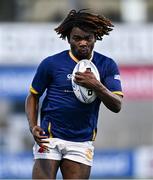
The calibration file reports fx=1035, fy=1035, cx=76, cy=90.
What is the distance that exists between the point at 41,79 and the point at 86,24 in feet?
2.10

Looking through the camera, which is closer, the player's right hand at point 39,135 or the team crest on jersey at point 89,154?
the player's right hand at point 39,135

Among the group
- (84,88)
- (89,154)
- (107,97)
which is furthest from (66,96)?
(89,154)

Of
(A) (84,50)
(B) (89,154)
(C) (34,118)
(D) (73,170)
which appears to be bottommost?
(D) (73,170)

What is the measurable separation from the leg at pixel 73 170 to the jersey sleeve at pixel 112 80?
0.72 metres

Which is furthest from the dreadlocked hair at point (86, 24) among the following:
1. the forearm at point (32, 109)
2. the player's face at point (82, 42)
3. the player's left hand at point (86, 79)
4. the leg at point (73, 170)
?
the leg at point (73, 170)

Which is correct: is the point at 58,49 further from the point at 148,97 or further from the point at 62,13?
the point at 62,13

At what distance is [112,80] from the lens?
9.02 meters

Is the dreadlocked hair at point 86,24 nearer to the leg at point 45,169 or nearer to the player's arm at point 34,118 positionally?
the player's arm at point 34,118

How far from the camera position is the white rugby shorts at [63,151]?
9023 millimetres

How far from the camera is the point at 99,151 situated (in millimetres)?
21078

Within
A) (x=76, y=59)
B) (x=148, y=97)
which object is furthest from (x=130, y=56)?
(x=76, y=59)

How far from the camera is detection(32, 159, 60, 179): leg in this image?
894 cm

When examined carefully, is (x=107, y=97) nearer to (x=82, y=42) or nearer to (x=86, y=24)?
(x=82, y=42)

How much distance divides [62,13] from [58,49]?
17.2 feet
